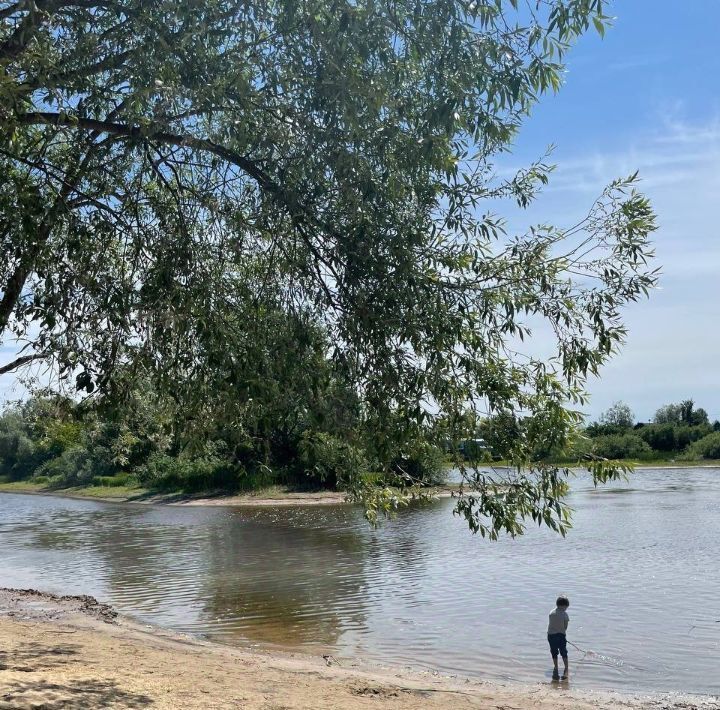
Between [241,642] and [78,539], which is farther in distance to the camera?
[78,539]

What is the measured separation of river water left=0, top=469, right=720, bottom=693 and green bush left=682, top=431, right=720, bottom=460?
49.3 m

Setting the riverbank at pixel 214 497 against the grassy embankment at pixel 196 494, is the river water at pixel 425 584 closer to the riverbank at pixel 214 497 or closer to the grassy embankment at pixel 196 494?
the riverbank at pixel 214 497

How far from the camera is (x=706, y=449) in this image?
86.9 m

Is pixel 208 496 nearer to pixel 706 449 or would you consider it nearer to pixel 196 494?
pixel 196 494

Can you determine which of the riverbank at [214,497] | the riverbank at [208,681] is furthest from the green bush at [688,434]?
the riverbank at [208,681]

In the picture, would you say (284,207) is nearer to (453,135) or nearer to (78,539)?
(453,135)

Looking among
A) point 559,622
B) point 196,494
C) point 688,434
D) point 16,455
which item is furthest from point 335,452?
point 688,434

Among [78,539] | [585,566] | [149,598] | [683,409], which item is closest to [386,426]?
[149,598]

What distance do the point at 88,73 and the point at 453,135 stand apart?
3.57 metres

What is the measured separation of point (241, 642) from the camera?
639 inches

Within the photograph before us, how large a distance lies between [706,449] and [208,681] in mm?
82692

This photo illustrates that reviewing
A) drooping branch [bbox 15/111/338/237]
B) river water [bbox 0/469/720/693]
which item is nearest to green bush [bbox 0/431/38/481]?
river water [bbox 0/469/720/693]

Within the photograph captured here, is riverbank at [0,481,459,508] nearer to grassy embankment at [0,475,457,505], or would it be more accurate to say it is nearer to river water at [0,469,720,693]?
grassy embankment at [0,475,457,505]

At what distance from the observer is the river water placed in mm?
15391
